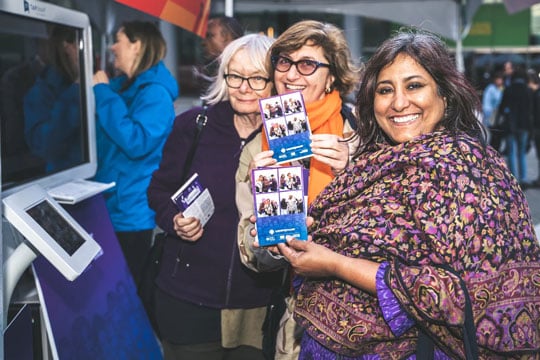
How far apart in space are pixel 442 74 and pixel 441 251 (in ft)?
1.72

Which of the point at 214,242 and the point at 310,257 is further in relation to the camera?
the point at 214,242

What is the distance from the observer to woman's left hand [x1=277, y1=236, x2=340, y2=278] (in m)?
1.73

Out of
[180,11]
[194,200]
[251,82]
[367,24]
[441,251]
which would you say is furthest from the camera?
[367,24]

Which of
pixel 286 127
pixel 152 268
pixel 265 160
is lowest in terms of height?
pixel 152 268

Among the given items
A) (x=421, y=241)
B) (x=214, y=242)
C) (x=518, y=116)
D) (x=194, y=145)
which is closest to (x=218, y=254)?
(x=214, y=242)

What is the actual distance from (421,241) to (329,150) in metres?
0.55

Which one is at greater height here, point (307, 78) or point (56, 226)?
point (307, 78)

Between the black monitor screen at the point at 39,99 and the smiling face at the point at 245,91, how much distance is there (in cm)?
76

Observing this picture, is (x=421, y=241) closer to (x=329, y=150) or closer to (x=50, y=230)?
(x=329, y=150)

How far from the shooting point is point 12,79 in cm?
232

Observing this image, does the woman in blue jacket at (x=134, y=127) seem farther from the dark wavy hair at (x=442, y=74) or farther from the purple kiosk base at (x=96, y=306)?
the dark wavy hair at (x=442, y=74)

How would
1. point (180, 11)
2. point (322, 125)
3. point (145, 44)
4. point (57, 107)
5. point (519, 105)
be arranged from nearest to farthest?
point (322, 125)
point (57, 107)
point (180, 11)
point (145, 44)
point (519, 105)

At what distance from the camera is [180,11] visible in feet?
11.2

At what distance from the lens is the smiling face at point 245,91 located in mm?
2576
